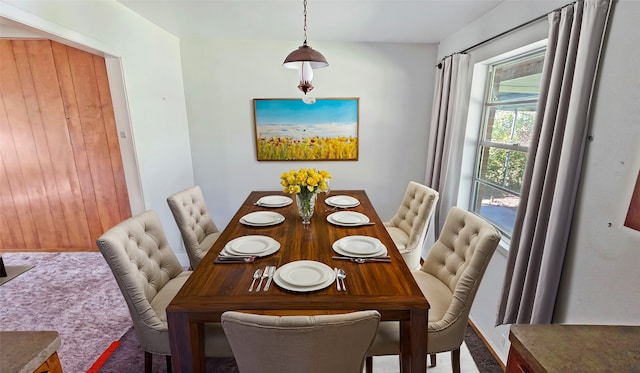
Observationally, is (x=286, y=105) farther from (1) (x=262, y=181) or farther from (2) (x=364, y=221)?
(2) (x=364, y=221)

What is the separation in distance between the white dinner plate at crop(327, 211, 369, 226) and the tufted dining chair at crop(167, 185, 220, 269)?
37.3 inches

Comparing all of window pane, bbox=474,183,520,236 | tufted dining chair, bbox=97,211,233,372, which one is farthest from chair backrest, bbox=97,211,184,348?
window pane, bbox=474,183,520,236

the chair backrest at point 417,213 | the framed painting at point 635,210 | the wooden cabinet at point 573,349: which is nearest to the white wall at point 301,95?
the chair backrest at point 417,213

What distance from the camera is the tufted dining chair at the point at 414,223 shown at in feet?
6.84

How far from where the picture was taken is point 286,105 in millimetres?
3170

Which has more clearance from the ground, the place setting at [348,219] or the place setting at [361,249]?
the place setting at [348,219]

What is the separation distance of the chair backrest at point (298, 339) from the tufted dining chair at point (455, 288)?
446mm

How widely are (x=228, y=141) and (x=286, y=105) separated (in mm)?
789

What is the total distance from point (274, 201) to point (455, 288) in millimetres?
1475

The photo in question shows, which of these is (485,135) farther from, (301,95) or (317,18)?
(301,95)

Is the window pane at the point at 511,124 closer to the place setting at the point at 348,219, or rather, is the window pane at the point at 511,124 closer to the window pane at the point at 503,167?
the window pane at the point at 503,167

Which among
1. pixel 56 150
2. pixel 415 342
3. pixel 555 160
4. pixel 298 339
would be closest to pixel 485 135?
pixel 555 160

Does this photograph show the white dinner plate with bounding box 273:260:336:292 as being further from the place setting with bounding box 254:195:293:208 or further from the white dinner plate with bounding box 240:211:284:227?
the place setting with bounding box 254:195:293:208

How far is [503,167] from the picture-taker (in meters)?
2.20
